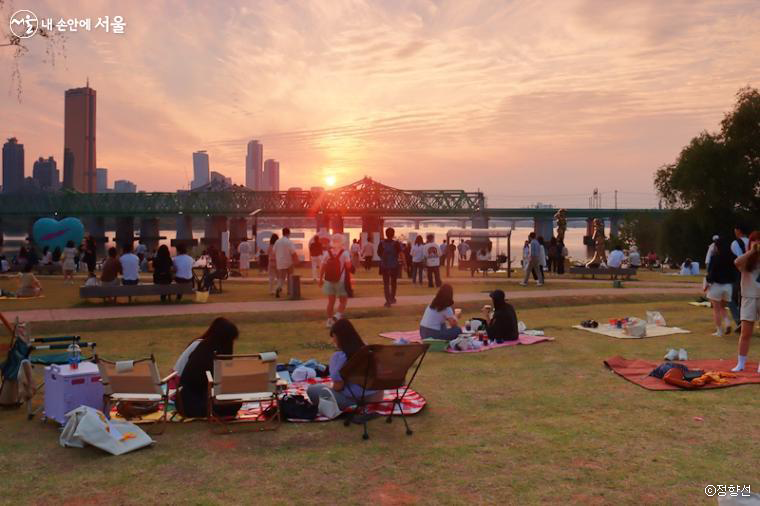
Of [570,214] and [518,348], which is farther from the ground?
[570,214]

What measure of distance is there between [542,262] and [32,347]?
18.7 m

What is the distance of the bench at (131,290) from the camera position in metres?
17.3

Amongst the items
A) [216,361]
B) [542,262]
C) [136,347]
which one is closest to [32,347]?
[216,361]

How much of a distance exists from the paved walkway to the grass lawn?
297 inches

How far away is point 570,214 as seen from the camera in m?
134

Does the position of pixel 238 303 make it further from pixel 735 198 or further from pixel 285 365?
pixel 735 198

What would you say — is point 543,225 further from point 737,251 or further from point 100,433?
point 100,433

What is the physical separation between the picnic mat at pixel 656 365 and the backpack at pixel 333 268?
229 inches

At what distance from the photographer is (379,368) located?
699 centimetres

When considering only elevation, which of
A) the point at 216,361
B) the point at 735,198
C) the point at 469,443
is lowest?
the point at 469,443

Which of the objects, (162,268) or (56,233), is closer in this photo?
(162,268)

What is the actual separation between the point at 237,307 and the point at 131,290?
3166 millimetres

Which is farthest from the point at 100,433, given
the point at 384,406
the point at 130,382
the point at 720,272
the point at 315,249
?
the point at 315,249

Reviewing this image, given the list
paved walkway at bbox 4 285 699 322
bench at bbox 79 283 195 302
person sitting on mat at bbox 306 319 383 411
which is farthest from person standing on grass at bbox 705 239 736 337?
A: bench at bbox 79 283 195 302
